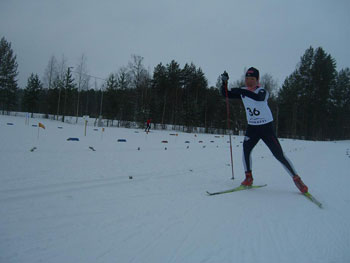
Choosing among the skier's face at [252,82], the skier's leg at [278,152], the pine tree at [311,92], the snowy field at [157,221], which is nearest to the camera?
the snowy field at [157,221]

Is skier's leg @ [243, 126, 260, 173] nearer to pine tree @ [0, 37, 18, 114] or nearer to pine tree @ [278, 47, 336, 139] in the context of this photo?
pine tree @ [278, 47, 336, 139]

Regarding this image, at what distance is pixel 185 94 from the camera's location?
41438 millimetres

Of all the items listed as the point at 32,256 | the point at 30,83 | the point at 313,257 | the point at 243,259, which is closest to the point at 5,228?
the point at 32,256

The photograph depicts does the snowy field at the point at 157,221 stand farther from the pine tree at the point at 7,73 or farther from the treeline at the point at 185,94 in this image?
the pine tree at the point at 7,73

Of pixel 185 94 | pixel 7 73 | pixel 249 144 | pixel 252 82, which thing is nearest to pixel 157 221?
pixel 249 144

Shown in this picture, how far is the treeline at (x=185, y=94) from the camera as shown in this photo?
119 ft

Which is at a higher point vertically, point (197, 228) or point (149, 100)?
point (149, 100)

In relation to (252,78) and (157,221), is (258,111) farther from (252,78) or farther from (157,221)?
(157,221)

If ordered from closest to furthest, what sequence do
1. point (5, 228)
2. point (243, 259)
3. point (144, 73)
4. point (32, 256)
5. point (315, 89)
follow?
point (32, 256), point (243, 259), point (5, 228), point (144, 73), point (315, 89)

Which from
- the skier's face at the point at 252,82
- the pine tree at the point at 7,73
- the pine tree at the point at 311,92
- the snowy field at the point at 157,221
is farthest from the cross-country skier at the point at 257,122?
the pine tree at the point at 7,73

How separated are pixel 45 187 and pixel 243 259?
2.84 metres

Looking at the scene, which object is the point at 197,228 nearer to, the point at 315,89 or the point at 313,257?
the point at 313,257

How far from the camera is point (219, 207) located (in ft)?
8.74

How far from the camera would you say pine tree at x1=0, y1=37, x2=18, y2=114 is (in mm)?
36000
